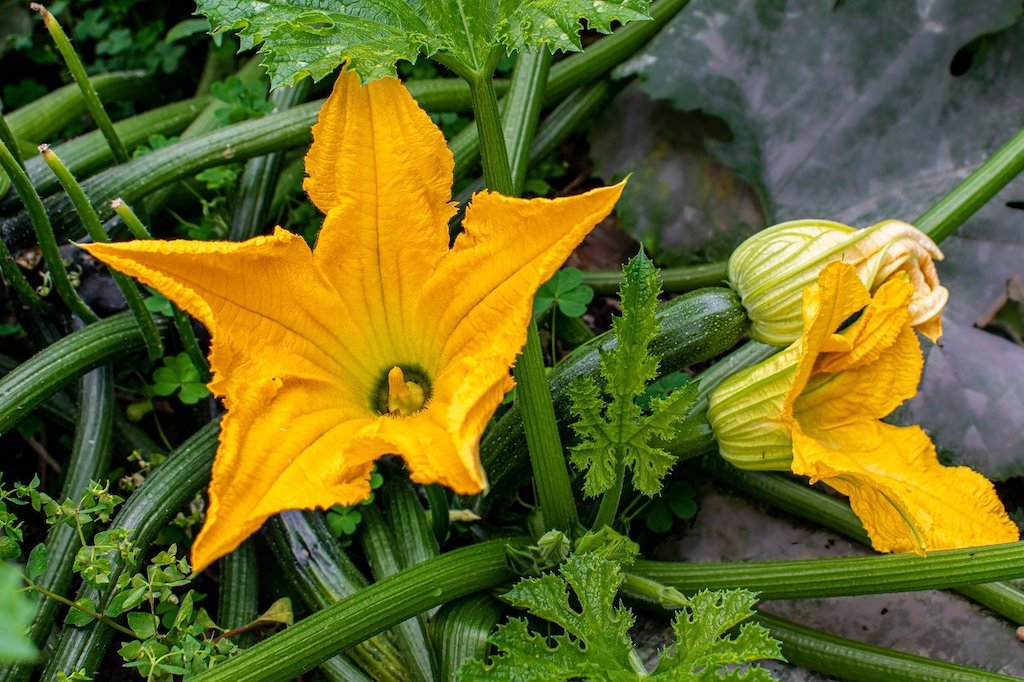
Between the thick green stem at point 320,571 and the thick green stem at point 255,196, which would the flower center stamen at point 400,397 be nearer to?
the thick green stem at point 320,571

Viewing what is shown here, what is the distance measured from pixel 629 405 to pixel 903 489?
52 centimetres

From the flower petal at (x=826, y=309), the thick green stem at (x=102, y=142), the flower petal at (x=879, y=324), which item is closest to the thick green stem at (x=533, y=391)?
the flower petal at (x=826, y=309)

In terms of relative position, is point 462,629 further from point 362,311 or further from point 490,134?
point 490,134

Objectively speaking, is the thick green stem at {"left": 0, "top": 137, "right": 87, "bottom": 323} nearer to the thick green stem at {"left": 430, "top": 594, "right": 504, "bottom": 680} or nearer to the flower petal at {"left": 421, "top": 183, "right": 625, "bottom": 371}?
the flower petal at {"left": 421, "top": 183, "right": 625, "bottom": 371}

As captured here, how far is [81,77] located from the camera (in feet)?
6.19

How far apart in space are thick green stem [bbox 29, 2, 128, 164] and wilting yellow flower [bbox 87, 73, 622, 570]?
2.37ft

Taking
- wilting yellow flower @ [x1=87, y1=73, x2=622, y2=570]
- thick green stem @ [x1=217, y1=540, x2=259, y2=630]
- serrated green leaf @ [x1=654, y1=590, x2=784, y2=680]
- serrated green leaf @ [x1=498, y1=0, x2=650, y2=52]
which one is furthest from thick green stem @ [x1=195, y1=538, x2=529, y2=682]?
serrated green leaf @ [x1=498, y1=0, x2=650, y2=52]

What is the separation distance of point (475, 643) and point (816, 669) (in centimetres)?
69

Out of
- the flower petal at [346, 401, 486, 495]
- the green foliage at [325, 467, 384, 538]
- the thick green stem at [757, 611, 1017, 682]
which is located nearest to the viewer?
the flower petal at [346, 401, 486, 495]

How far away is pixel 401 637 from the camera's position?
177cm

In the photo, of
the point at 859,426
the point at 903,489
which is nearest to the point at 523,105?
the point at 859,426

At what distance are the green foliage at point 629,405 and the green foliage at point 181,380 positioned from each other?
3.12ft

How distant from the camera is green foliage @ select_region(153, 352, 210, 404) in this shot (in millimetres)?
2078

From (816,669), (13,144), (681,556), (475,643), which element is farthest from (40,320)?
(816,669)
